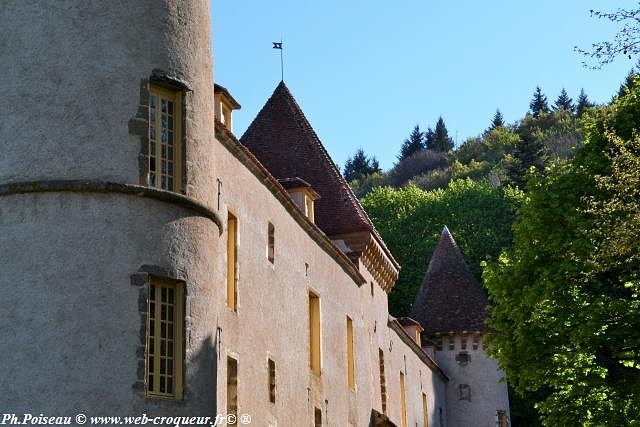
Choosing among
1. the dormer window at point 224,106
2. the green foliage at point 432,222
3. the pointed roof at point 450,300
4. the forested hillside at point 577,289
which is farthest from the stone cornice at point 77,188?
the green foliage at point 432,222

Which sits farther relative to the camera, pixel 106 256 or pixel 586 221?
pixel 586 221

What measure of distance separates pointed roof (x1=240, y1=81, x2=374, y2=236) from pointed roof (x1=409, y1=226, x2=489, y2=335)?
46.9 feet

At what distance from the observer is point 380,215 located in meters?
65.4

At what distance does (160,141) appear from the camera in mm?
14250

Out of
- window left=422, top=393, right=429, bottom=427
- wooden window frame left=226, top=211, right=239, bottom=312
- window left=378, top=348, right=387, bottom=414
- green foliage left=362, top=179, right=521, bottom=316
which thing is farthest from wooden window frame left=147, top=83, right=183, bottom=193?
green foliage left=362, top=179, right=521, bottom=316

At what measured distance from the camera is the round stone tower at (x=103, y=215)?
12.6 metres

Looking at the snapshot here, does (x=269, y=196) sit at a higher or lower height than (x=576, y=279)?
higher

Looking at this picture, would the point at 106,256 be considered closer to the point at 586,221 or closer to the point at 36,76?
the point at 36,76

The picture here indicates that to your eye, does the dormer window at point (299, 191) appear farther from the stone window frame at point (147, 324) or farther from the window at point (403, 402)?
the window at point (403, 402)

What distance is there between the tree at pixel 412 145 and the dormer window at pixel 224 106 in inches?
4430

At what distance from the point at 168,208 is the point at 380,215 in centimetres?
5175

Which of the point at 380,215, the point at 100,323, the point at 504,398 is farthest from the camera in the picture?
the point at 380,215

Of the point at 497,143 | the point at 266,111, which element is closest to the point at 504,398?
the point at 266,111

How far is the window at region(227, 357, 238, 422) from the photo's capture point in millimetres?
17797
